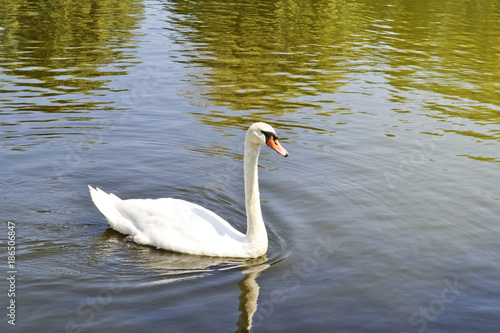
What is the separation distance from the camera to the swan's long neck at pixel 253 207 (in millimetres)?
9977

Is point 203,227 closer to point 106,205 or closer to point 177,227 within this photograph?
point 177,227

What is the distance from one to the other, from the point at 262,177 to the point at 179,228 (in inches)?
146

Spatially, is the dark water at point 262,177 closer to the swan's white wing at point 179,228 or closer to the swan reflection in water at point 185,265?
the swan reflection in water at point 185,265

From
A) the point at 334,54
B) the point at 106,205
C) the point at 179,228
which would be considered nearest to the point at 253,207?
the point at 179,228

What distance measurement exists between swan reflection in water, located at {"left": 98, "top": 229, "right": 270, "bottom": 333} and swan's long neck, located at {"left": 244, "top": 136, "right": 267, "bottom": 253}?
0.29 meters

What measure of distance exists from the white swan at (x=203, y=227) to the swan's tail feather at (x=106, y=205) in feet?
0.97

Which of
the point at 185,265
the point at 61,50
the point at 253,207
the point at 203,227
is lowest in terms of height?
the point at 61,50

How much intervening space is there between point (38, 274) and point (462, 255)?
6.27 m

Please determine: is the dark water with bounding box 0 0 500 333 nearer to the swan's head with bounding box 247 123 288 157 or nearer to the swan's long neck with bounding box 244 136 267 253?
the swan's long neck with bounding box 244 136 267 253

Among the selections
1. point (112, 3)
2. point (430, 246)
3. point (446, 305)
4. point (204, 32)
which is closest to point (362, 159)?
point (430, 246)

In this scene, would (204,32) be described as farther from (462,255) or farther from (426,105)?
(462,255)

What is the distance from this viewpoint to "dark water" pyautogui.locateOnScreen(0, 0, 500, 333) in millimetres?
8797

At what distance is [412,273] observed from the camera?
9.95 metres

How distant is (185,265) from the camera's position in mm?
9750
